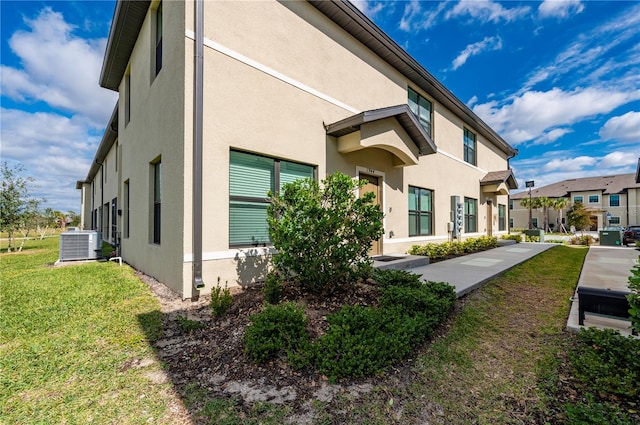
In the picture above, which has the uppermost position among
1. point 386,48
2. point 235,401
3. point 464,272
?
point 386,48

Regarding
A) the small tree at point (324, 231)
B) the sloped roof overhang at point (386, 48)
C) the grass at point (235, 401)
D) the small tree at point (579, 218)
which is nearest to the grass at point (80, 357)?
the grass at point (235, 401)

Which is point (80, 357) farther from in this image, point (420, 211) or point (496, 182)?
point (496, 182)

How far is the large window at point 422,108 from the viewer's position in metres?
10.9

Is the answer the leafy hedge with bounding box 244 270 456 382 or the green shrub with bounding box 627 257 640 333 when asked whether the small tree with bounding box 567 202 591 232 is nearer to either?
the leafy hedge with bounding box 244 270 456 382

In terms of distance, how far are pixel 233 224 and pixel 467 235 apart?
12470 millimetres

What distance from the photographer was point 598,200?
1572 inches

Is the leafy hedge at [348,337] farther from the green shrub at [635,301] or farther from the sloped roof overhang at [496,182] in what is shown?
the sloped roof overhang at [496,182]

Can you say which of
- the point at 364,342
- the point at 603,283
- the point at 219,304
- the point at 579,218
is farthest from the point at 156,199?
the point at 579,218

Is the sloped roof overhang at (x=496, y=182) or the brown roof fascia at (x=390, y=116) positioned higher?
the brown roof fascia at (x=390, y=116)

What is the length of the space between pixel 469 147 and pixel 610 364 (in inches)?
556

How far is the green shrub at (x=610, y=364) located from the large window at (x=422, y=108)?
30.0 ft

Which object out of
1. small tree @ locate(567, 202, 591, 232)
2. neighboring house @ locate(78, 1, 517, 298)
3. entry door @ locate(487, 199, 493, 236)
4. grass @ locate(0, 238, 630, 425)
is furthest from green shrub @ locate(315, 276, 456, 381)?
small tree @ locate(567, 202, 591, 232)

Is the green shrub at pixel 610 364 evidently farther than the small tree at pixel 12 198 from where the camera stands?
No

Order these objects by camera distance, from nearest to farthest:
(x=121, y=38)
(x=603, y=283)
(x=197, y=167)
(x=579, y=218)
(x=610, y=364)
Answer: (x=610, y=364), (x=197, y=167), (x=603, y=283), (x=121, y=38), (x=579, y=218)
